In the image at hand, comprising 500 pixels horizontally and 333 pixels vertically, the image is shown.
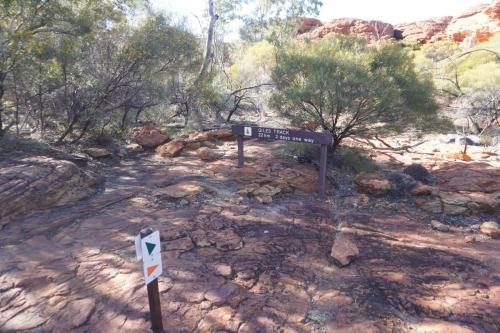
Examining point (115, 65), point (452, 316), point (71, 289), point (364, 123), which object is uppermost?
point (115, 65)

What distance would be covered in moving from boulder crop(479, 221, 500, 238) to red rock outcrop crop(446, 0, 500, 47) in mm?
32898

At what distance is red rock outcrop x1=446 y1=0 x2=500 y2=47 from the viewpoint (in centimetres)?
3145

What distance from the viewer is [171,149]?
348 inches

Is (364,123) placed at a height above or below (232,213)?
above

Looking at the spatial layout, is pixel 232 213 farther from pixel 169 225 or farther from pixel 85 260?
pixel 85 260

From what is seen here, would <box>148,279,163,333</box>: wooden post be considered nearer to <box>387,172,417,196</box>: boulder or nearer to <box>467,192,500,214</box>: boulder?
<box>387,172,417,196</box>: boulder

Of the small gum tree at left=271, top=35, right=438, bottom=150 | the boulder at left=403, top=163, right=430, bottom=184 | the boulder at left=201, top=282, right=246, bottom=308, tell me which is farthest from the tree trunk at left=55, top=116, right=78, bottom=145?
the boulder at left=403, top=163, right=430, bottom=184

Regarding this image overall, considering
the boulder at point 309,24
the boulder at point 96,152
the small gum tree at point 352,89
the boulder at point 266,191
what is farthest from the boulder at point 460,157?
the boulder at point 309,24

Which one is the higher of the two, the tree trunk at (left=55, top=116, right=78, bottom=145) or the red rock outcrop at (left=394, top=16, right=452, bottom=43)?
the red rock outcrop at (left=394, top=16, right=452, bottom=43)

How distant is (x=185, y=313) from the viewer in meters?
3.10

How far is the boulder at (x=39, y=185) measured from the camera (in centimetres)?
483

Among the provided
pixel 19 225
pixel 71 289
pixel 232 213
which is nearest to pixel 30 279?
pixel 71 289

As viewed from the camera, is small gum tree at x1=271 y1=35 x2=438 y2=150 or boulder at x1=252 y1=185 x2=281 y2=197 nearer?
boulder at x1=252 y1=185 x2=281 y2=197

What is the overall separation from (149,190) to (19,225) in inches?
84.5
